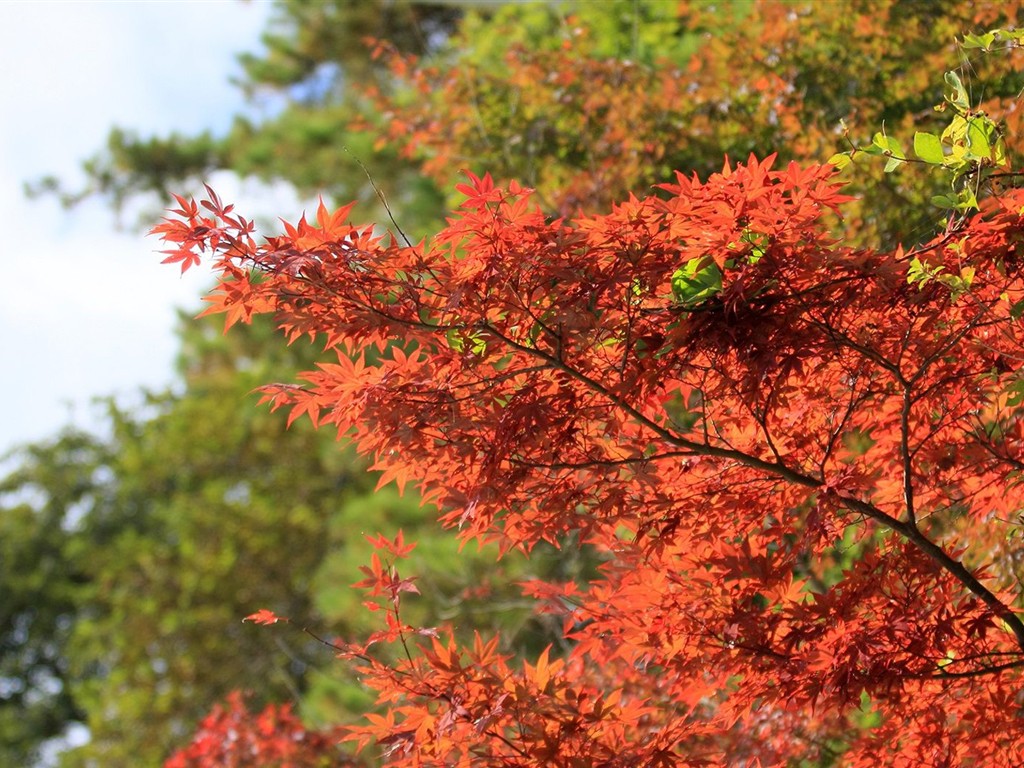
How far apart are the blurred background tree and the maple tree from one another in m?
0.45

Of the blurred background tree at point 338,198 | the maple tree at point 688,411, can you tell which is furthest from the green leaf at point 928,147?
the blurred background tree at point 338,198

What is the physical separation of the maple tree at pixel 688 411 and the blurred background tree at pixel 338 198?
45 centimetres

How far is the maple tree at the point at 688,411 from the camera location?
224 cm

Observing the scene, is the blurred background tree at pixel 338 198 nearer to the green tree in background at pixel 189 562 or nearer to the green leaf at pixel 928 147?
the green tree in background at pixel 189 562

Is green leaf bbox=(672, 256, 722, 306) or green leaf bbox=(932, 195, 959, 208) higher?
green leaf bbox=(672, 256, 722, 306)

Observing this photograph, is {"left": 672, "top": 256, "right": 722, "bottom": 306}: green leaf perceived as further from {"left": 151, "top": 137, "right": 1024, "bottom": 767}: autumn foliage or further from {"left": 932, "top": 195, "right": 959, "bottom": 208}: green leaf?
{"left": 932, "top": 195, "right": 959, "bottom": 208}: green leaf

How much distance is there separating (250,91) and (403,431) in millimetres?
16111

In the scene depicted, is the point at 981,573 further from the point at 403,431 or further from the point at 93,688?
the point at 93,688

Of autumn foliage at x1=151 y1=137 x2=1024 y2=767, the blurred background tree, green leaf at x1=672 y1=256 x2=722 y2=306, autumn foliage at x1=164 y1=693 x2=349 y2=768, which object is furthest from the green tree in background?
green leaf at x1=672 y1=256 x2=722 y2=306

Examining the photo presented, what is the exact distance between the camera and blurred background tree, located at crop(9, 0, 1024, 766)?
16.5ft

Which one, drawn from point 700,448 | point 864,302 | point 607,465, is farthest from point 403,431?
point 864,302

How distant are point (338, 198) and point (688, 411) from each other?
12371 millimetres

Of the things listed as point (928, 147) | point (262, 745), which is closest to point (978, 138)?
point (928, 147)

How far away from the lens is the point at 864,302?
7.75 feet
